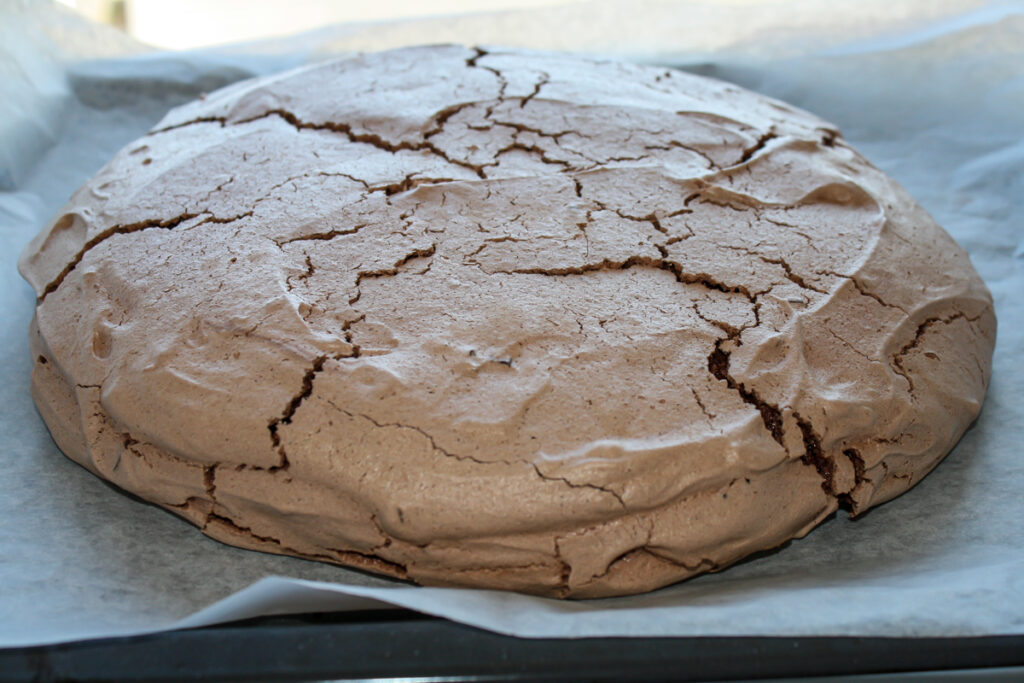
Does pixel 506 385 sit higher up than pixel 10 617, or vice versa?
pixel 506 385

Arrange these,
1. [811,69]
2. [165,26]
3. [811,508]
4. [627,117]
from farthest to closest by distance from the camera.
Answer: [165,26]
[811,69]
[627,117]
[811,508]

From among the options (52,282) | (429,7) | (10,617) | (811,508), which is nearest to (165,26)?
(429,7)

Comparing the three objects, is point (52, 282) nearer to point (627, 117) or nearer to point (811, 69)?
point (627, 117)

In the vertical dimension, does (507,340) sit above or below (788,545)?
above
